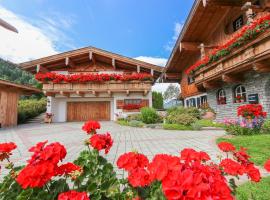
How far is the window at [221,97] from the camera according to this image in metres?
A: 11.0

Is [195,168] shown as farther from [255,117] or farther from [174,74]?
[174,74]

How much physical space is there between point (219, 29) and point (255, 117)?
833cm

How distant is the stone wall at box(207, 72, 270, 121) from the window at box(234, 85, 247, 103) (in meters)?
0.18

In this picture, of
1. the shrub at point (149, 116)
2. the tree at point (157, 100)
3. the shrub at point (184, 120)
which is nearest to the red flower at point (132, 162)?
the shrub at point (184, 120)

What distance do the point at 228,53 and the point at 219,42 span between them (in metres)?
4.60

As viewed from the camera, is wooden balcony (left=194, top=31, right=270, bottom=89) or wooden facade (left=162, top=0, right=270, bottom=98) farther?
wooden facade (left=162, top=0, right=270, bottom=98)

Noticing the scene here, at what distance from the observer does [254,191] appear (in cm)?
245

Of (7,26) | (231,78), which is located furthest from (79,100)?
A: (231,78)

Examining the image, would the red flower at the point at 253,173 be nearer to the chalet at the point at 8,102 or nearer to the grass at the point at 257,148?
the grass at the point at 257,148

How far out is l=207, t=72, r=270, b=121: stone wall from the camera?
7.61m

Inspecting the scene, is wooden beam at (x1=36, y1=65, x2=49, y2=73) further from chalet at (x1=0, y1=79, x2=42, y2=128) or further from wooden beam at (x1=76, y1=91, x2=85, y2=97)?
wooden beam at (x1=76, y1=91, x2=85, y2=97)

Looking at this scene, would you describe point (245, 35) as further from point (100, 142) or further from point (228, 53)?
point (100, 142)

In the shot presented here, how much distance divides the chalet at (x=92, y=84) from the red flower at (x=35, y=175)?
1476 centimetres

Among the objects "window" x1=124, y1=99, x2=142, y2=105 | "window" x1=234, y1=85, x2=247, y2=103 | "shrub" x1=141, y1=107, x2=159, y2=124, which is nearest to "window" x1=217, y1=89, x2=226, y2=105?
"window" x1=234, y1=85, x2=247, y2=103
